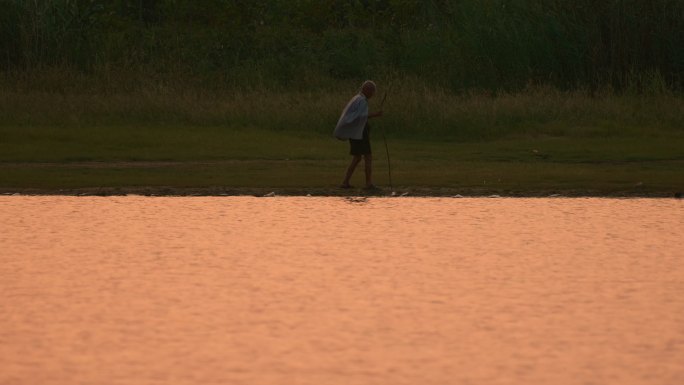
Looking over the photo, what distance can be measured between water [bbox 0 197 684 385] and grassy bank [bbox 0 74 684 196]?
3247 mm

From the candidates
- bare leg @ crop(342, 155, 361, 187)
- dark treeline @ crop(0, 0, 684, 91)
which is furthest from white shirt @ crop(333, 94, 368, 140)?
dark treeline @ crop(0, 0, 684, 91)

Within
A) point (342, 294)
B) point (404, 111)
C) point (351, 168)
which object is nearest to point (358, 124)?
point (351, 168)

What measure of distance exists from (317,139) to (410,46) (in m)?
10.6

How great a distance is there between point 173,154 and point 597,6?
1308 cm

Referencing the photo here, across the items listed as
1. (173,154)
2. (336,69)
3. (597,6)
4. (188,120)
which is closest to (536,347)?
(173,154)

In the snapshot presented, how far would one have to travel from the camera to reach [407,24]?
49281 mm

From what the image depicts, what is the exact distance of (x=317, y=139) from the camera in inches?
1195

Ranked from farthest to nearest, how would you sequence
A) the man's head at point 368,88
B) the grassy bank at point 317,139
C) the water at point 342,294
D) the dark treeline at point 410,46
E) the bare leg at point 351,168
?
the dark treeline at point 410,46 < the grassy bank at point 317,139 < the bare leg at point 351,168 < the man's head at point 368,88 < the water at point 342,294

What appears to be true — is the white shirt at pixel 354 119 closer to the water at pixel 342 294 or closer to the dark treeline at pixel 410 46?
the water at pixel 342 294

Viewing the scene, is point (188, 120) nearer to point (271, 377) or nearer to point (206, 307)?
point (206, 307)

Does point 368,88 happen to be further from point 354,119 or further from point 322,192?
point 322,192

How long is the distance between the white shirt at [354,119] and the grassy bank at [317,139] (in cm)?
122

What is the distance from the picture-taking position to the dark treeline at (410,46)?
35625mm

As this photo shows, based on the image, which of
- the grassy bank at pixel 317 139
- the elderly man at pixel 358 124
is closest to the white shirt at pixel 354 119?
the elderly man at pixel 358 124
